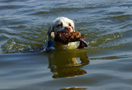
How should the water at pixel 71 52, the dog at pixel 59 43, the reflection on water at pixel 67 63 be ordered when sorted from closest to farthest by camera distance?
the water at pixel 71 52, the reflection on water at pixel 67 63, the dog at pixel 59 43

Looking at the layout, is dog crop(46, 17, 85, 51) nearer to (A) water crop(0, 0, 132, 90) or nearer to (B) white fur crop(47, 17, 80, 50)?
(B) white fur crop(47, 17, 80, 50)

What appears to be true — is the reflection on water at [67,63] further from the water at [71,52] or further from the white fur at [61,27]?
the white fur at [61,27]

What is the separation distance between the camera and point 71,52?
20.6 ft

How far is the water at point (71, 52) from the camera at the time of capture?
412cm

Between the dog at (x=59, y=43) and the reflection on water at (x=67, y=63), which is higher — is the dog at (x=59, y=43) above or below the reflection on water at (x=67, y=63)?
above

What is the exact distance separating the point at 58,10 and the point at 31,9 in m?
1.59

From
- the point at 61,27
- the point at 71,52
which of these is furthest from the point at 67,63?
the point at 61,27

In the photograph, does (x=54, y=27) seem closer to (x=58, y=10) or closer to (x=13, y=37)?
(x=13, y=37)

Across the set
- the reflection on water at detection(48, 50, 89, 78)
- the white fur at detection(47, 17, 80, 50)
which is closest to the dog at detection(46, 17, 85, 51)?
the white fur at detection(47, 17, 80, 50)

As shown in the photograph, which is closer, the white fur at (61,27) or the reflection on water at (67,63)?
the reflection on water at (67,63)

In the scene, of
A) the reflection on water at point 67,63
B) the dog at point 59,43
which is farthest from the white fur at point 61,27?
the reflection on water at point 67,63

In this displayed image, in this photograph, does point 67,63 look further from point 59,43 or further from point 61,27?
point 61,27

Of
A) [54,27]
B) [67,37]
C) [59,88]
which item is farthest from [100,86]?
[54,27]

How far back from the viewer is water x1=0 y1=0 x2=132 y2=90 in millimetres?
4125
